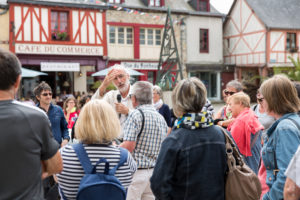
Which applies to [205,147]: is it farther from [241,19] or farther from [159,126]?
[241,19]

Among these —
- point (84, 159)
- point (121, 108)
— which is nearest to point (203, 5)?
point (121, 108)

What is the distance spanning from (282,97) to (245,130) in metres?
1.68

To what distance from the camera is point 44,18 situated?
58.1ft

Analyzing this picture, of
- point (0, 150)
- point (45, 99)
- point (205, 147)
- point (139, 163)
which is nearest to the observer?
point (0, 150)

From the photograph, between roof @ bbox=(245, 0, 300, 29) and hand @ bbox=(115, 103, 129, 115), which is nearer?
hand @ bbox=(115, 103, 129, 115)

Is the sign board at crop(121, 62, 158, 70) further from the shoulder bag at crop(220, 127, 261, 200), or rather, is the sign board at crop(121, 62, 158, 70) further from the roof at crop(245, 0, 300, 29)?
the shoulder bag at crop(220, 127, 261, 200)

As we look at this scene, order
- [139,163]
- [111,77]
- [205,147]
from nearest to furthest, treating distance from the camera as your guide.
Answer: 1. [205,147]
2. [139,163]
3. [111,77]

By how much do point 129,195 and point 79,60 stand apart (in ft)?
Answer: 52.8

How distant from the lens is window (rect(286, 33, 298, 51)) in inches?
917

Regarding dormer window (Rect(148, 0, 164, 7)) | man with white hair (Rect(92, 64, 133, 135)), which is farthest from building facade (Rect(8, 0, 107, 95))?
man with white hair (Rect(92, 64, 133, 135))

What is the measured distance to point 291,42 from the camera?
925 inches

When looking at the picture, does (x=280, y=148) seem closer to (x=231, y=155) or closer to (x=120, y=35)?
(x=231, y=155)

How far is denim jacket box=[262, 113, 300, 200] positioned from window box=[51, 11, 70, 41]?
17108mm

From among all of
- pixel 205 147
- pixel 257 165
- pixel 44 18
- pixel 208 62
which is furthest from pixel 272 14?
pixel 205 147
